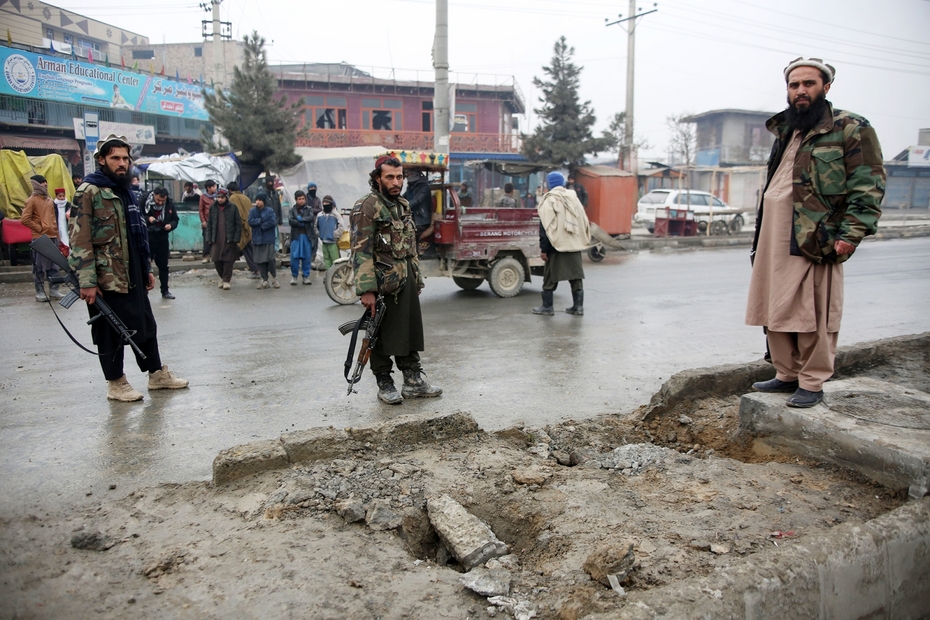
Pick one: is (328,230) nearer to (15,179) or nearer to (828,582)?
(15,179)

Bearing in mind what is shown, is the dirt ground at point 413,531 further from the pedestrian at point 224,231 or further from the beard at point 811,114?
the pedestrian at point 224,231

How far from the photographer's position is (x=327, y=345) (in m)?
6.95

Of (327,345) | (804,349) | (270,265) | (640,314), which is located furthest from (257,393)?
(270,265)

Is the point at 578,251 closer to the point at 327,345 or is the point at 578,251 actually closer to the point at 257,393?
the point at 327,345

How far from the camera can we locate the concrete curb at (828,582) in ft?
7.04

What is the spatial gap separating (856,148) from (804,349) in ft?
3.57

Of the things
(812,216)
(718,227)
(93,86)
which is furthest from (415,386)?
(93,86)

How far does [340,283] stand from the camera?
9.81 m

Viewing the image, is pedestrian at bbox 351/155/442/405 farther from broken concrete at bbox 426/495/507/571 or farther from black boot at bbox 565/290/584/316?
black boot at bbox 565/290/584/316

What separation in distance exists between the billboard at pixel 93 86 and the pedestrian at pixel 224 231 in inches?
634

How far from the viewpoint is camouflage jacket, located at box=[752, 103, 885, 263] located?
11.2ft

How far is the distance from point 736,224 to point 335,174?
1458 cm

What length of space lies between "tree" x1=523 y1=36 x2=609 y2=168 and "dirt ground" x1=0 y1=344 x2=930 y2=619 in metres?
24.3

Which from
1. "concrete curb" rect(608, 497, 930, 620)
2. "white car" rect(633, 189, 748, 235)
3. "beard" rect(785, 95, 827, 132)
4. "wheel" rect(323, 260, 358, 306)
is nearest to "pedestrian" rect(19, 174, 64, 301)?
"wheel" rect(323, 260, 358, 306)
